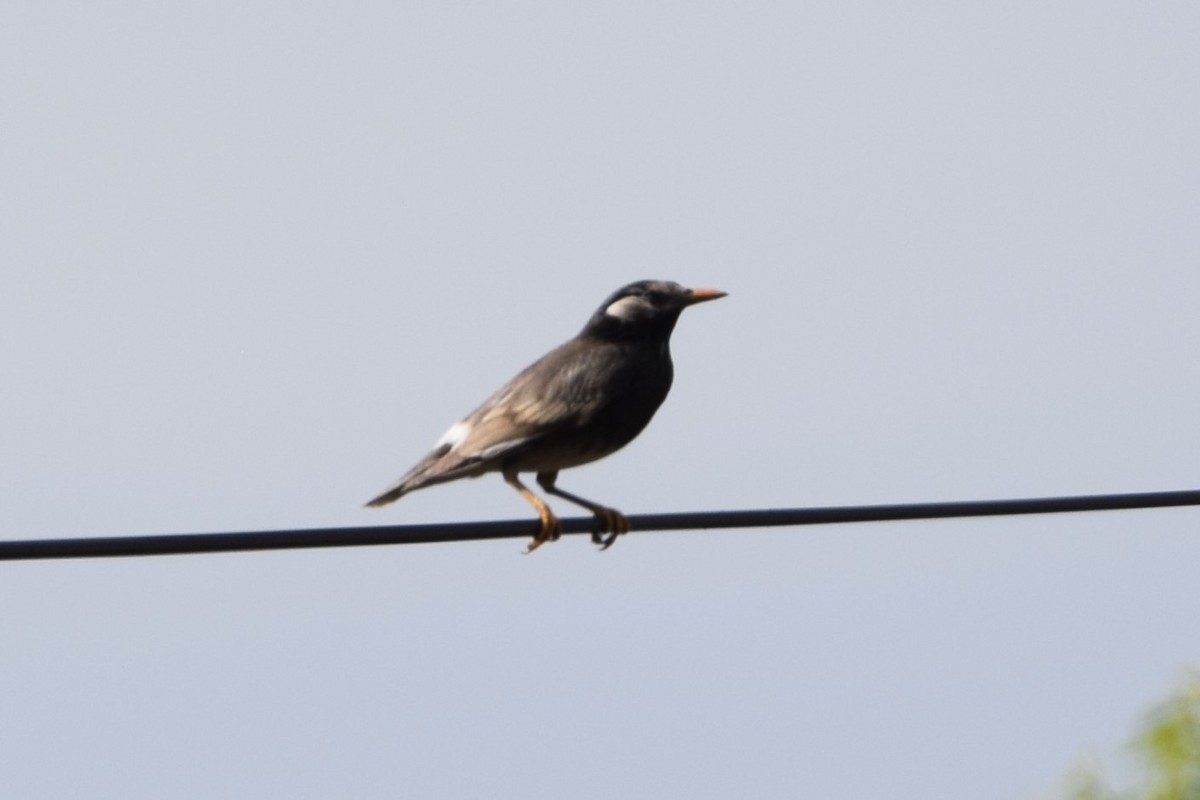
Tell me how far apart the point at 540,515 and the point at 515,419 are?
1.80ft

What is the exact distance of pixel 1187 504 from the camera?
767 centimetres

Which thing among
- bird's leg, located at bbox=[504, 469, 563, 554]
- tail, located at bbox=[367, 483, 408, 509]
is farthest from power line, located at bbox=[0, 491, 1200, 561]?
tail, located at bbox=[367, 483, 408, 509]

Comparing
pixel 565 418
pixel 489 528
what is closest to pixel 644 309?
pixel 565 418

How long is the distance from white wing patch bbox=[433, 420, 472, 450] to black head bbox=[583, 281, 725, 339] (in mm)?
892

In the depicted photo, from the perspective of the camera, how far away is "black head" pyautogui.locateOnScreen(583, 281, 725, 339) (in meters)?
10.8

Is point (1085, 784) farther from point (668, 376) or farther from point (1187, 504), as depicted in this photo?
point (1187, 504)

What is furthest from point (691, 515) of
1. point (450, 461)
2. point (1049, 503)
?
point (450, 461)

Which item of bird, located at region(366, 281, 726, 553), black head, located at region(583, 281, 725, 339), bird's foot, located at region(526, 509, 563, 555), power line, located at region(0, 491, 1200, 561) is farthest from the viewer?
black head, located at region(583, 281, 725, 339)

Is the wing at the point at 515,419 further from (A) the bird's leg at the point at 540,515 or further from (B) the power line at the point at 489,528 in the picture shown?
(B) the power line at the point at 489,528

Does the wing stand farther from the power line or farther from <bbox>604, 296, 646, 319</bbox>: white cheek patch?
the power line

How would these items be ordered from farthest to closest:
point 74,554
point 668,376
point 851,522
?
point 668,376, point 851,522, point 74,554

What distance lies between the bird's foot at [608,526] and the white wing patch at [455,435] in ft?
2.49

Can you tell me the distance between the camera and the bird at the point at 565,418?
388 inches

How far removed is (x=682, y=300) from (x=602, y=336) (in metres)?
0.47
